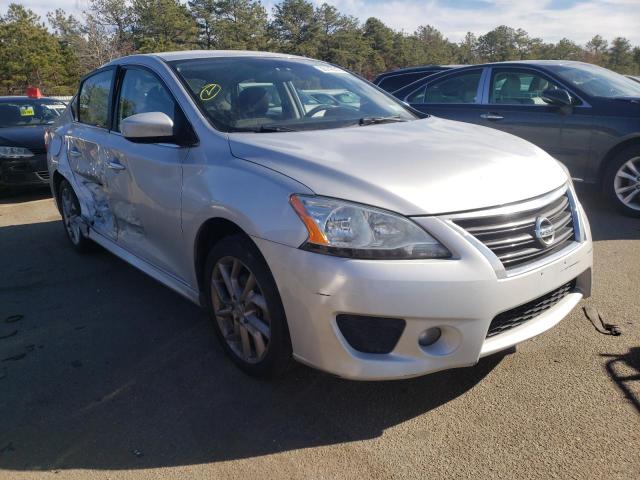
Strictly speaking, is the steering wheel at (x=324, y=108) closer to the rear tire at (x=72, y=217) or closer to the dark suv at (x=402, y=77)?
the rear tire at (x=72, y=217)

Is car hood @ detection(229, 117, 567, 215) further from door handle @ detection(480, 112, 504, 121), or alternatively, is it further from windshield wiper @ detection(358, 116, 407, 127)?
door handle @ detection(480, 112, 504, 121)

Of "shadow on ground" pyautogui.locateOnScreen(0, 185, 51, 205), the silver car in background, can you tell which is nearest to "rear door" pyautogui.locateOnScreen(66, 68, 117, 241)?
the silver car in background

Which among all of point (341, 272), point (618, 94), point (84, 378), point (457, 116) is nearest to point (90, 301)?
point (84, 378)

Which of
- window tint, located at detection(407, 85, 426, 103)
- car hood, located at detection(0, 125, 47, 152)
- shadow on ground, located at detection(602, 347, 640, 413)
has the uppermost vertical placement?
window tint, located at detection(407, 85, 426, 103)

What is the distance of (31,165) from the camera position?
7750 mm

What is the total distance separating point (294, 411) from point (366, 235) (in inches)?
37.0

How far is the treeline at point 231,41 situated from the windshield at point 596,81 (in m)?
34.0

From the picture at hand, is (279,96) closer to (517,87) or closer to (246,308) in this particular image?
(246,308)

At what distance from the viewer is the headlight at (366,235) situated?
2186 mm

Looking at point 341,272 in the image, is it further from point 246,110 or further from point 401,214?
point 246,110

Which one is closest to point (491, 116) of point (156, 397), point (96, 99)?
point (96, 99)

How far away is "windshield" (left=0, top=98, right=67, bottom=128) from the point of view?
8.69 metres

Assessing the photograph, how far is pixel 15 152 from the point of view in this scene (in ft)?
25.3

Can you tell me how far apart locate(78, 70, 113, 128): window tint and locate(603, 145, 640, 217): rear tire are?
4.84 meters
